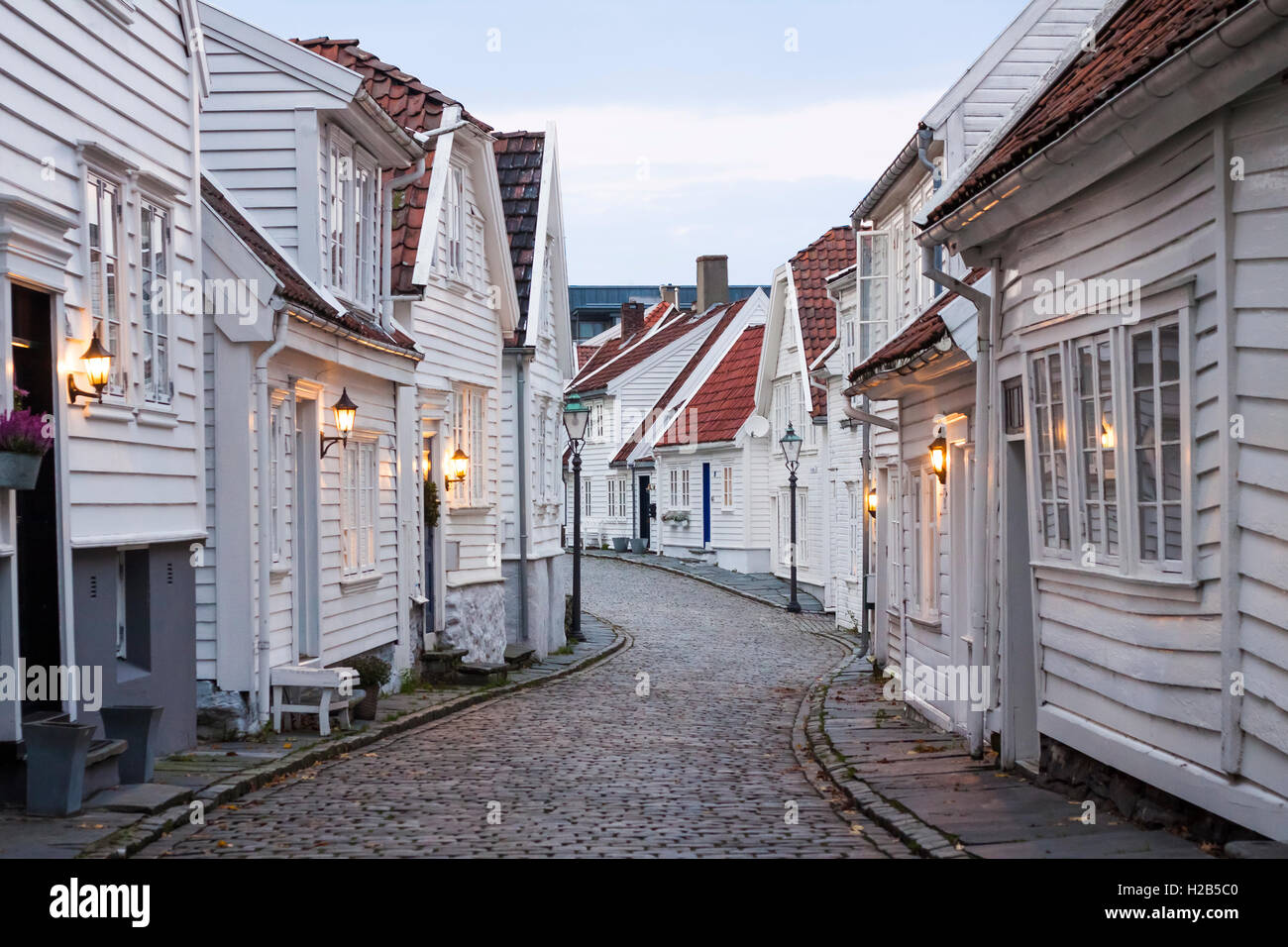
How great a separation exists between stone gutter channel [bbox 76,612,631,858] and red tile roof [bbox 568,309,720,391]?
3187 centimetres

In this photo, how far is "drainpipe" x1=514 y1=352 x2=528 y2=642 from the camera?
951 inches

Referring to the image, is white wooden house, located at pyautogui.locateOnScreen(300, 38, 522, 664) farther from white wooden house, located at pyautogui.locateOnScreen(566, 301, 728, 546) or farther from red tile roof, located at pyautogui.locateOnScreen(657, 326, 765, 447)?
white wooden house, located at pyautogui.locateOnScreen(566, 301, 728, 546)

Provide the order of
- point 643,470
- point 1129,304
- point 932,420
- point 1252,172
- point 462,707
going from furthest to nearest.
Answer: point 643,470 < point 462,707 < point 932,420 < point 1129,304 < point 1252,172

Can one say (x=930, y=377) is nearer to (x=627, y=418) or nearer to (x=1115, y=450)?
(x=1115, y=450)

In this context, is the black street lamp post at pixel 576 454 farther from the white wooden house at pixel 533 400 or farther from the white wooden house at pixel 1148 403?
the white wooden house at pixel 1148 403

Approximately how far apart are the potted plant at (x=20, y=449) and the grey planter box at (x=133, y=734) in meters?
2.24

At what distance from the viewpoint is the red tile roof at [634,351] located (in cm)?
5397

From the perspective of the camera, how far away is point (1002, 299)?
1128cm

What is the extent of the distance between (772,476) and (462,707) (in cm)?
2631

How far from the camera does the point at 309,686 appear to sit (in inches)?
546

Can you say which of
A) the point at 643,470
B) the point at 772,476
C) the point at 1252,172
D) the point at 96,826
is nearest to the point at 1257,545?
the point at 1252,172

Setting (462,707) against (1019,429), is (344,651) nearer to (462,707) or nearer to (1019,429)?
(462,707)

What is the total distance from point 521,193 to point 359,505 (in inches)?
395

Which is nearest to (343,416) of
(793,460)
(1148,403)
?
(1148,403)
